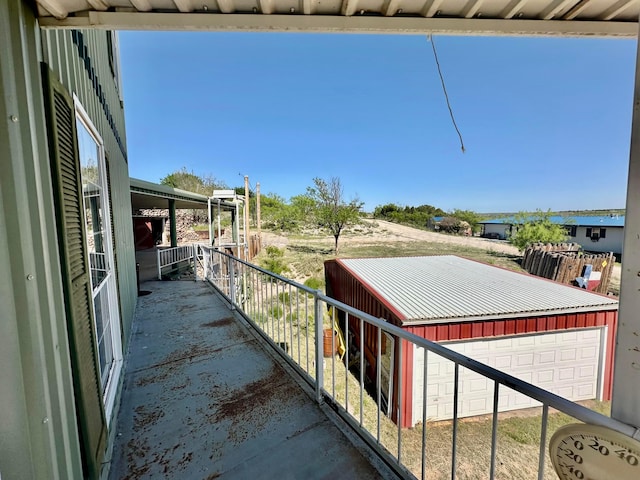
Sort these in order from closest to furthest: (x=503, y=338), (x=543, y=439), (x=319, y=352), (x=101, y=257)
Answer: (x=543, y=439) → (x=319, y=352) → (x=101, y=257) → (x=503, y=338)

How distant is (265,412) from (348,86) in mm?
14614

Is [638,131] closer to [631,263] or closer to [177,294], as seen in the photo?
[631,263]

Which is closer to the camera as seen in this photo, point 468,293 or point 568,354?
point 568,354

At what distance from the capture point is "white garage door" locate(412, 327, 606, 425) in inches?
178

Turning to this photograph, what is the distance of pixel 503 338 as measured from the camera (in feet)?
15.2

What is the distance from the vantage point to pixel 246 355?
2.87 m

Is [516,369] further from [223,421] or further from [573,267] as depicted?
[573,267]

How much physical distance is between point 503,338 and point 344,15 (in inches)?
205

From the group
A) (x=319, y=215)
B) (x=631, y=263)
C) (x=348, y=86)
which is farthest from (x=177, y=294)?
(x=319, y=215)

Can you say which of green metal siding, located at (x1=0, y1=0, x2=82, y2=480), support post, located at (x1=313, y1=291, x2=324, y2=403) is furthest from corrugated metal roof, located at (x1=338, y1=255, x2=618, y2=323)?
green metal siding, located at (x1=0, y1=0, x2=82, y2=480)

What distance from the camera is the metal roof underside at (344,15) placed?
1108 millimetres

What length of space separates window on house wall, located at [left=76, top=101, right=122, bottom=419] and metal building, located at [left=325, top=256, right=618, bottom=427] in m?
3.33

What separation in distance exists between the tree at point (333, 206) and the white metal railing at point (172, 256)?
1103cm

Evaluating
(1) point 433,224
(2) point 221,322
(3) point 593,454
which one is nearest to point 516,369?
(2) point 221,322
